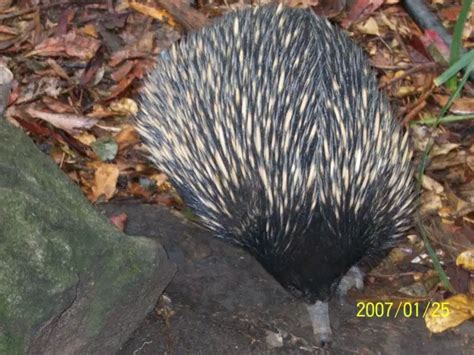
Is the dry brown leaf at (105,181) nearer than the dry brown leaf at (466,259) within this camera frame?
No

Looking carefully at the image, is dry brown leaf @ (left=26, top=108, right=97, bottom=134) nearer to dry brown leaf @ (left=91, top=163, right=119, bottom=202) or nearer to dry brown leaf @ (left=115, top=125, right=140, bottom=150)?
dry brown leaf @ (left=115, top=125, right=140, bottom=150)

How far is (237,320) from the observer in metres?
3.41

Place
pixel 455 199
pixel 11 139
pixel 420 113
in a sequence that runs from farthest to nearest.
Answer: pixel 420 113 < pixel 455 199 < pixel 11 139

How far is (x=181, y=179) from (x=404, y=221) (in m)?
0.96

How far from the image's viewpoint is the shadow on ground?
10.8 feet

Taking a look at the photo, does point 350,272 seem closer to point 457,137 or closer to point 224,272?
point 224,272

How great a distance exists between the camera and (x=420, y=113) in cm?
448

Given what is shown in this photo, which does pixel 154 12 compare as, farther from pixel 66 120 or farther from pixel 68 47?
pixel 66 120

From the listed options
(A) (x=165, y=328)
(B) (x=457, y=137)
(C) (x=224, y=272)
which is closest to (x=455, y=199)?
(B) (x=457, y=137)

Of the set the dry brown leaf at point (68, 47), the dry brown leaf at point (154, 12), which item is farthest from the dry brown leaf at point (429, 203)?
the dry brown leaf at point (68, 47)
